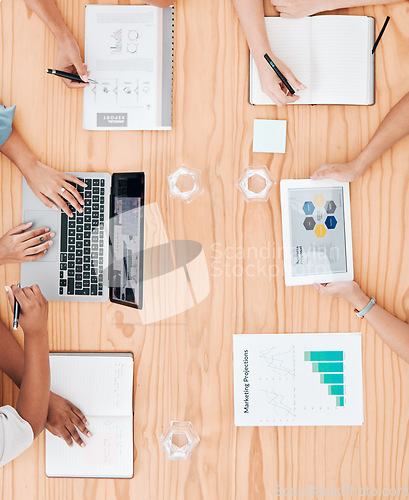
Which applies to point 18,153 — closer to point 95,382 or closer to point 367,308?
point 95,382

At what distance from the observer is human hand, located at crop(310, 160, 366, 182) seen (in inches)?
41.6

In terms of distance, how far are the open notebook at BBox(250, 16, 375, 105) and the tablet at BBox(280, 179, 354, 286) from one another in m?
0.23

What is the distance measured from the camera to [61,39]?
42.3 inches

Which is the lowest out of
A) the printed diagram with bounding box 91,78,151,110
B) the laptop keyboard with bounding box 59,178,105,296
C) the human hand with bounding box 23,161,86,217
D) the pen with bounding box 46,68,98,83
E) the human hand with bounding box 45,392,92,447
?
the human hand with bounding box 45,392,92,447

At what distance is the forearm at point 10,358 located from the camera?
3.55 ft

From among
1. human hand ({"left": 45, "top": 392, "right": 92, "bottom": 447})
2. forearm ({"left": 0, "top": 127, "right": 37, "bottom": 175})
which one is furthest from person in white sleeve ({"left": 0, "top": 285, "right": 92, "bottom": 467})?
forearm ({"left": 0, "top": 127, "right": 37, "bottom": 175})

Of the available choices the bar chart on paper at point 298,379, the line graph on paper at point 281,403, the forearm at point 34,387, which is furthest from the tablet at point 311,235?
the forearm at point 34,387

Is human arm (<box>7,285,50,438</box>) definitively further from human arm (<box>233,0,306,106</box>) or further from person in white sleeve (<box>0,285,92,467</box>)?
human arm (<box>233,0,306,106</box>)

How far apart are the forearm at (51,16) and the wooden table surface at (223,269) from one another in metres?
0.03

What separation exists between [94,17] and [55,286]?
0.65m

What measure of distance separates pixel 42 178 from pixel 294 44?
0.67 metres

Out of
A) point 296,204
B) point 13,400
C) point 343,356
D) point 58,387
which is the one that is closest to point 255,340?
point 343,356

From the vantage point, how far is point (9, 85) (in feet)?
3.62

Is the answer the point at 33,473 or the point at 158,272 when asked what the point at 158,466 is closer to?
the point at 33,473
